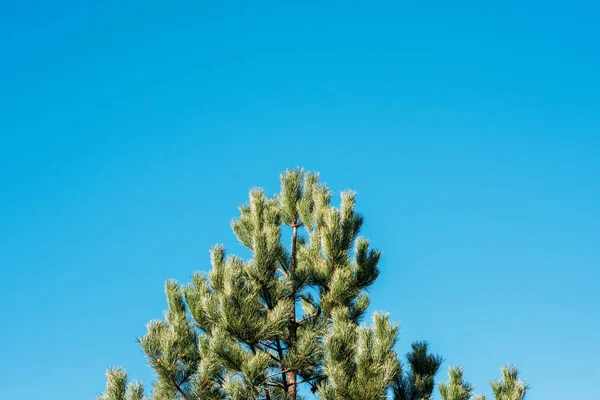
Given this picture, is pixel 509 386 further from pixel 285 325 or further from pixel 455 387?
pixel 285 325

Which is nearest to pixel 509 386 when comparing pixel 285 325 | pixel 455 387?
pixel 455 387

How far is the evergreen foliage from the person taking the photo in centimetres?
663

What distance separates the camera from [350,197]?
26.5ft

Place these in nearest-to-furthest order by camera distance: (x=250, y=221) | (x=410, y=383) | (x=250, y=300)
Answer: (x=250, y=300)
(x=410, y=383)
(x=250, y=221)

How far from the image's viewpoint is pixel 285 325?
7832 mm

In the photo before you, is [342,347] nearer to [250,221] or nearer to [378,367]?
[378,367]

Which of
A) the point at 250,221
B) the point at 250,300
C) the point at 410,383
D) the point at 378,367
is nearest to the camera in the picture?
the point at 378,367

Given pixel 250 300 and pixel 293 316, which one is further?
pixel 293 316

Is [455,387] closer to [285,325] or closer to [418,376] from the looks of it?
[418,376]

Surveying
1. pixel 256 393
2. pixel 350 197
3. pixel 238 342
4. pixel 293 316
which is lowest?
pixel 256 393

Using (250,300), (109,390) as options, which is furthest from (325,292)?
(109,390)

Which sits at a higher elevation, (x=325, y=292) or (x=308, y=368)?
(x=325, y=292)

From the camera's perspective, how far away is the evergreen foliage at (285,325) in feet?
21.7

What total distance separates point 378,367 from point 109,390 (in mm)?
2824
